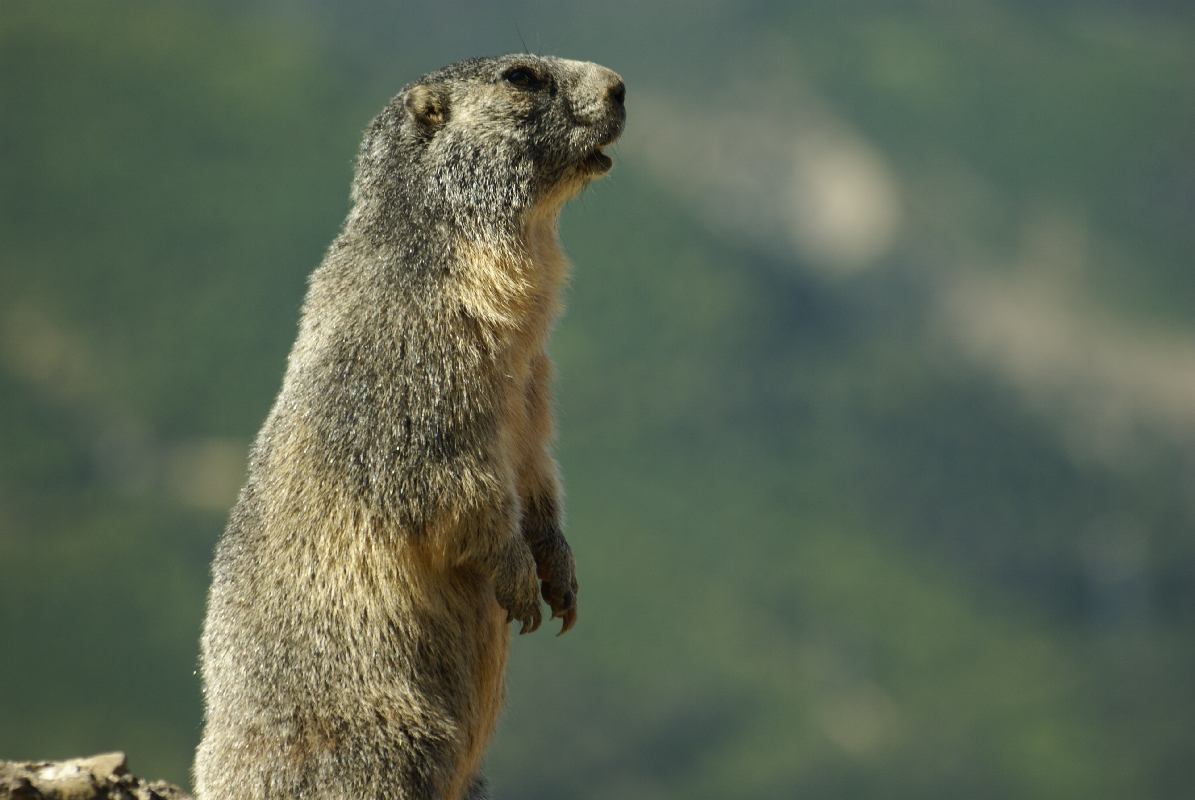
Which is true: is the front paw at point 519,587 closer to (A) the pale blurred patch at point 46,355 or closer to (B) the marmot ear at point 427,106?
(B) the marmot ear at point 427,106

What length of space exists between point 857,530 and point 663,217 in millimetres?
23361

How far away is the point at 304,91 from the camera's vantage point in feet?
253

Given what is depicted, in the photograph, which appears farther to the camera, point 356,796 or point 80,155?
point 80,155

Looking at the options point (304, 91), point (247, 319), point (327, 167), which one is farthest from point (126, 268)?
point (304, 91)

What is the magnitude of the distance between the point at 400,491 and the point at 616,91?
8.77ft

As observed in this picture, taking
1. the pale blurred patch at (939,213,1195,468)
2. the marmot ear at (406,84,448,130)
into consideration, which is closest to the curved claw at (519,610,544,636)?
the marmot ear at (406,84,448,130)

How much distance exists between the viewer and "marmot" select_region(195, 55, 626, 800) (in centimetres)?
661

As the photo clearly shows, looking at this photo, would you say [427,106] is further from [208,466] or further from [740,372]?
[740,372]

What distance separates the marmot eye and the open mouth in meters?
0.53

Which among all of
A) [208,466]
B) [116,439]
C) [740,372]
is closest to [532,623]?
[208,466]

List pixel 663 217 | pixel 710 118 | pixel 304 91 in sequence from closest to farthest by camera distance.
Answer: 1. pixel 304 91
2. pixel 663 217
3. pixel 710 118

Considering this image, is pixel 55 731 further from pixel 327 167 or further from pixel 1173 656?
pixel 1173 656

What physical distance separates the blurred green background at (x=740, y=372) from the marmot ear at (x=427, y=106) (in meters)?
43.6

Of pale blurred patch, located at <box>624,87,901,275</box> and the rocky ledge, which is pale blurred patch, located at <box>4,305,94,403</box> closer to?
pale blurred patch, located at <box>624,87,901,275</box>
